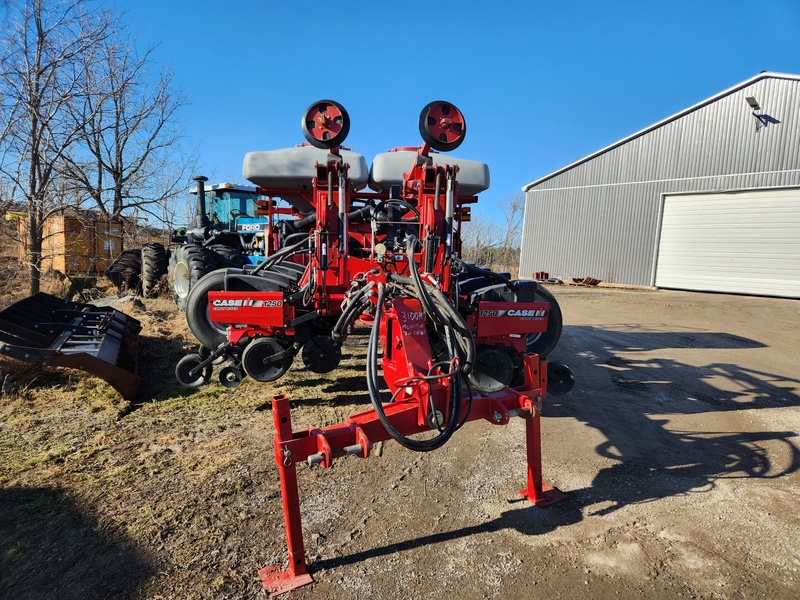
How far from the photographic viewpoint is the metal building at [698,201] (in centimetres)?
1566

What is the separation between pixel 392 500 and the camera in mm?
2986

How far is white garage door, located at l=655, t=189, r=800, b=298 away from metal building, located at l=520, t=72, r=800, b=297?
0.03 metres

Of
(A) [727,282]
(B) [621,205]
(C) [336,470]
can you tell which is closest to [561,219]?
(B) [621,205]

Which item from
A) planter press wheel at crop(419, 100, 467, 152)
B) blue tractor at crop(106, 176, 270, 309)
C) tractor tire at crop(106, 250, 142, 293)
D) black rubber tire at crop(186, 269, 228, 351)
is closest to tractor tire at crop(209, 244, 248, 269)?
blue tractor at crop(106, 176, 270, 309)

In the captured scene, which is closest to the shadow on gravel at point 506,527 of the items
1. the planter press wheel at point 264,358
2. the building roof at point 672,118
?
the planter press wheel at point 264,358

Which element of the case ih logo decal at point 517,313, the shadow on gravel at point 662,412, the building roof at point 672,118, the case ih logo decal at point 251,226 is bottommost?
the shadow on gravel at point 662,412

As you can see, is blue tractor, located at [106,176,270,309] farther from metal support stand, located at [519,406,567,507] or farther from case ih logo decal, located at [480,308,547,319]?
metal support stand, located at [519,406,567,507]

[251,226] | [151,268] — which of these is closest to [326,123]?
[251,226]

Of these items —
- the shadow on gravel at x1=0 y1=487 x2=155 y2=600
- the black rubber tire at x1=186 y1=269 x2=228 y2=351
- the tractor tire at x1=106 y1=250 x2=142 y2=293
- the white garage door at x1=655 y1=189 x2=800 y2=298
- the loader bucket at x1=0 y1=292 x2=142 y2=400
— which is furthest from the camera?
the white garage door at x1=655 y1=189 x2=800 y2=298

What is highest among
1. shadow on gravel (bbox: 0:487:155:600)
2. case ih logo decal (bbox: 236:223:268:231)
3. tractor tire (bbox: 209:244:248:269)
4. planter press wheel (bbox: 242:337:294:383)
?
→ case ih logo decal (bbox: 236:223:268:231)

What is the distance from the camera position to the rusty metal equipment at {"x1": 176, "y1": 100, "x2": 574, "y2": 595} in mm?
2451

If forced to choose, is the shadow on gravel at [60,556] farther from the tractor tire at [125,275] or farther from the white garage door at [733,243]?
the white garage door at [733,243]

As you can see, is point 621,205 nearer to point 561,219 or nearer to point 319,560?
point 561,219

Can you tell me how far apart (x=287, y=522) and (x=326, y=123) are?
10.4ft
